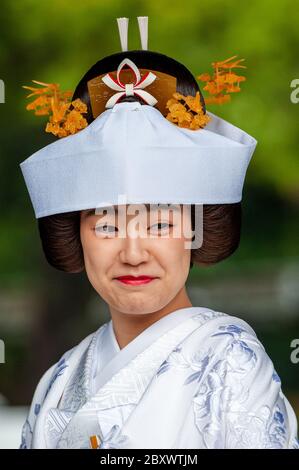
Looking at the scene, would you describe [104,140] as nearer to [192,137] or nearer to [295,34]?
[192,137]

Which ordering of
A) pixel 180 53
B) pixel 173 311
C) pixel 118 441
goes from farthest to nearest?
pixel 180 53 → pixel 173 311 → pixel 118 441

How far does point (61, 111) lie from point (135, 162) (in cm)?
31

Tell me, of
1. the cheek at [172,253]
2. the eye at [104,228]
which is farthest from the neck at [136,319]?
the eye at [104,228]

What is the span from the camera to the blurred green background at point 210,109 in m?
4.51

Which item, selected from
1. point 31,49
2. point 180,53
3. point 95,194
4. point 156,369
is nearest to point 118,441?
point 156,369

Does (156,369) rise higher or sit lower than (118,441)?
higher

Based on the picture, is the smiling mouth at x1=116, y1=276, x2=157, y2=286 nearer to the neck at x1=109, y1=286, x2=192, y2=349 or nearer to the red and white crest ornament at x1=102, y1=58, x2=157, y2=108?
the neck at x1=109, y1=286, x2=192, y2=349

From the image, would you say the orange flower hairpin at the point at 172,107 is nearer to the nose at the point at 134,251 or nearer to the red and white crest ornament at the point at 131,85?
the red and white crest ornament at the point at 131,85

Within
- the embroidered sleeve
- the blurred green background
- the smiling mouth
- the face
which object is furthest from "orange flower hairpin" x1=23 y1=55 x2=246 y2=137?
the blurred green background

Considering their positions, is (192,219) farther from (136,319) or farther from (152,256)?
(136,319)

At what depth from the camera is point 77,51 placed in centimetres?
463

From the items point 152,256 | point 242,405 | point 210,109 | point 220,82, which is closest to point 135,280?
point 152,256

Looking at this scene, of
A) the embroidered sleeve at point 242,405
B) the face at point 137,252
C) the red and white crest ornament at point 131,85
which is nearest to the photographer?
the embroidered sleeve at point 242,405

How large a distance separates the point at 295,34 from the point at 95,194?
9.01 ft
